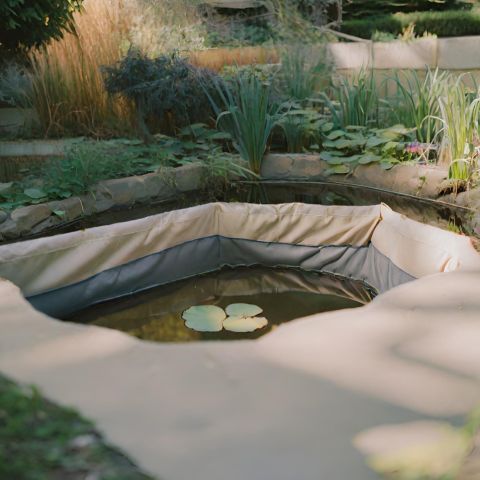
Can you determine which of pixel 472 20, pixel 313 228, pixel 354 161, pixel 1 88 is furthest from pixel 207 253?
pixel 472 20

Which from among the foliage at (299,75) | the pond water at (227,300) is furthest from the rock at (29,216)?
the foliage at (299,75)

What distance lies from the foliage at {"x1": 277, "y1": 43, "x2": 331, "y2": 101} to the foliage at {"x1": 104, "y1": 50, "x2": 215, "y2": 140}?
2.17 feet

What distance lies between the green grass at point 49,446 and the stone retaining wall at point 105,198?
2204mm

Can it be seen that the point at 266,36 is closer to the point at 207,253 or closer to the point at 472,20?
the point at 472,20

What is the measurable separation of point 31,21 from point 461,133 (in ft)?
8.62

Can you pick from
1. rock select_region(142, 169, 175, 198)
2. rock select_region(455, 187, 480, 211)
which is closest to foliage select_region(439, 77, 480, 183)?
rock select_region(455, 187, 480, 211)

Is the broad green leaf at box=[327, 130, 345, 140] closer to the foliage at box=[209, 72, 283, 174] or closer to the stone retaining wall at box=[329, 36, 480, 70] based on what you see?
the foliage at box=[209, 72, 283, 174]

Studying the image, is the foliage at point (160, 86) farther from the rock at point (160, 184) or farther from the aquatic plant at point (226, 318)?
the aquatic plant at point (226, 318)

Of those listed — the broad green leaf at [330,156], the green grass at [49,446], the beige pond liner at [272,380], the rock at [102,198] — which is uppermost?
the green grass at [49,446]

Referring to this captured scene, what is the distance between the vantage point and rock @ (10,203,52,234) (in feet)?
10.3

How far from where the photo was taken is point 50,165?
148 inches

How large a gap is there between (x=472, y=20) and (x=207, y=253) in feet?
23.2

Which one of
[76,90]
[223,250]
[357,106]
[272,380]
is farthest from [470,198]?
[76,90]

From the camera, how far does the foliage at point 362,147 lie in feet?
13.6
